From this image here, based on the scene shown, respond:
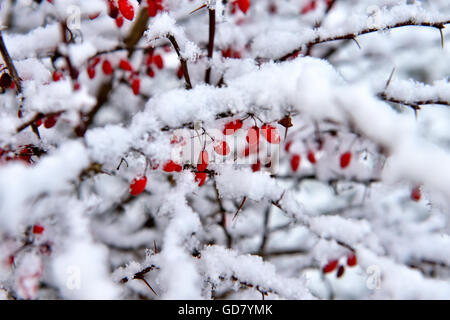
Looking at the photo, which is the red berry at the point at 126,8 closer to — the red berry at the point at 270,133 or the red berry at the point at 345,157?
the red berry at the point at 270,133

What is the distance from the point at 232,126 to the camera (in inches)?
44.5

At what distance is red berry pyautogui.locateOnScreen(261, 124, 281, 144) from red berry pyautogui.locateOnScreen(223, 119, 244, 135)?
0.30 ft

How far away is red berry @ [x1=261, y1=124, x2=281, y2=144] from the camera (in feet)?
3.56

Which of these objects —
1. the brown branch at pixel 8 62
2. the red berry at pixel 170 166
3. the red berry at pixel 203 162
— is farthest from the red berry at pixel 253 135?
the brown branch at pixel 8 62

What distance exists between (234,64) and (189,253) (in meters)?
0.76

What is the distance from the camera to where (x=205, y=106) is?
0.92 metres

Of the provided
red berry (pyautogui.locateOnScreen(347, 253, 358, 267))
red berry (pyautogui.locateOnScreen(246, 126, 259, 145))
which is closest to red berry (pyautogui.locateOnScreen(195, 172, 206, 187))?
red berry (pyautogui.locateOnScreen(246, 126, 259, 145))

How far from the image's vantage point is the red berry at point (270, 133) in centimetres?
108

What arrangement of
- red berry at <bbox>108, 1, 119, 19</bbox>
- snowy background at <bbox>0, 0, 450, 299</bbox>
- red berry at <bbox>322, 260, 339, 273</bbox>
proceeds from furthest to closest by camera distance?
red berry at <bbox>322, 260, 339, 273</bbox>, red berry at <bbox>108, 1, 119, 19</bbox>, snowy background at <bbox>0, 0, 450, 299</bbox>

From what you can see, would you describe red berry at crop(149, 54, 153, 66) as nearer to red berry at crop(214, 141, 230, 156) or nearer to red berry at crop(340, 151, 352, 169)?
red berry at crop(214, 141, 230, 156)

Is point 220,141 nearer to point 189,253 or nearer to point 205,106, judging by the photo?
point 205,106

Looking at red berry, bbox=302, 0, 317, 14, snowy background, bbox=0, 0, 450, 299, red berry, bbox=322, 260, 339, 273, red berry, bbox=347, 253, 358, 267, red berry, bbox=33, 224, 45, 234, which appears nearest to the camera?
snowy background, bbox=0, 0, 450, 299
